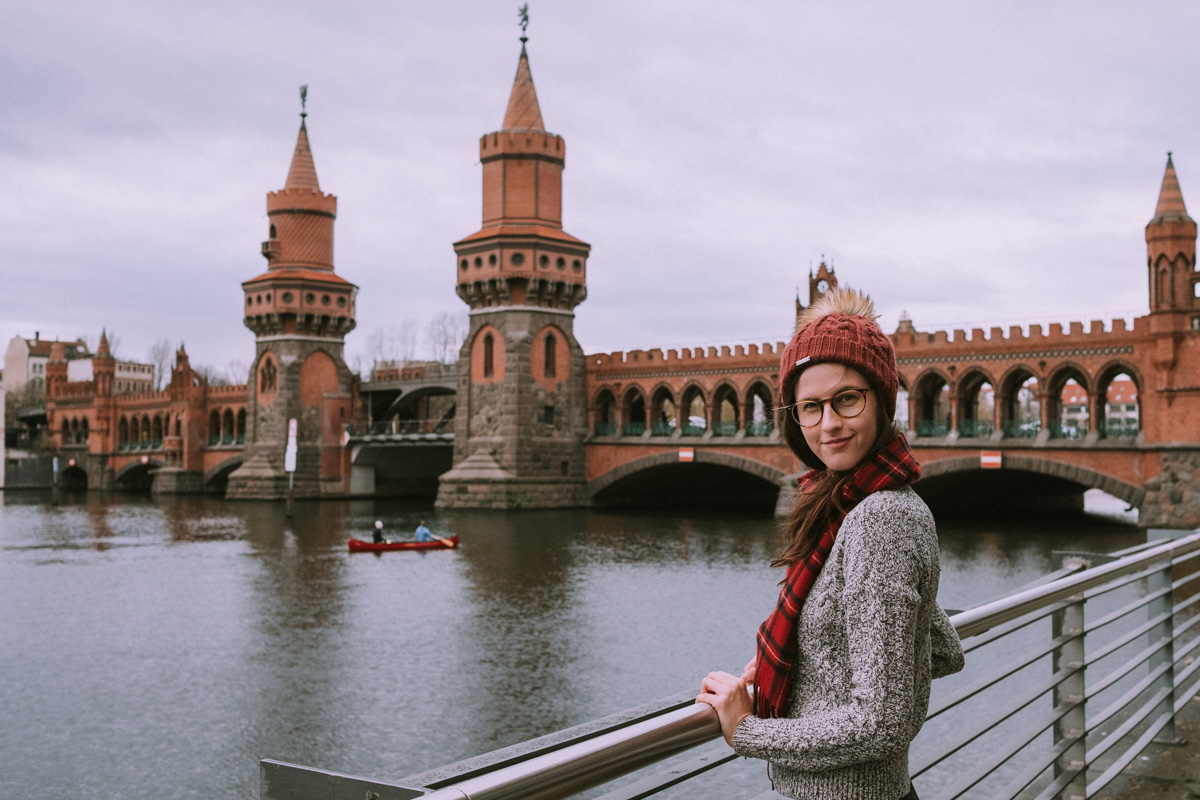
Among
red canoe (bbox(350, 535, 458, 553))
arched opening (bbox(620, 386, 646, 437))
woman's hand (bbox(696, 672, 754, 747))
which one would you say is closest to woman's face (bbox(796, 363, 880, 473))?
woman's hand (bbox(696, 672, 754, 747))

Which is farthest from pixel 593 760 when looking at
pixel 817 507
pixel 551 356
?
pixel 551 356

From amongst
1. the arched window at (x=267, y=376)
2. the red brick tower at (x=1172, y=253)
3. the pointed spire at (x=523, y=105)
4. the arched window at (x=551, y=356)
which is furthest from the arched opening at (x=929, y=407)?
the arched window at (x=267, y=376)

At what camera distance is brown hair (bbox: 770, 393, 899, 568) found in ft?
8.04

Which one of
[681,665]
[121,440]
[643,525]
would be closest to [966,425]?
[643,525]

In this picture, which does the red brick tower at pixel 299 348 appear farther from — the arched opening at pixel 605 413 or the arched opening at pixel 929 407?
the arched opening at pixel 929 407

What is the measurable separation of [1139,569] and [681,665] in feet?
37.5

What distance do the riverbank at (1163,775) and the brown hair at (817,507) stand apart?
3289mm

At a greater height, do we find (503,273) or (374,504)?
(503,273)

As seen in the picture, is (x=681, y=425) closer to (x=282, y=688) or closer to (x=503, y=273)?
(x=503, y=273)

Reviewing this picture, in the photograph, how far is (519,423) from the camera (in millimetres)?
46219

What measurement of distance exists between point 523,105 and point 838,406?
4750 centimetres

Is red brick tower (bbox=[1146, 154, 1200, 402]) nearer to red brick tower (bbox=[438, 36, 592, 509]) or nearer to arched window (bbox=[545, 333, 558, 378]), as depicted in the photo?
red brick tower (bbox=[438, 36, 592, 509])

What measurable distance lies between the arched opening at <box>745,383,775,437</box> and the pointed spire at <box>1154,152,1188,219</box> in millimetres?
14000

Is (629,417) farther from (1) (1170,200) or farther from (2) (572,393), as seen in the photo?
(1) (1170,200)
